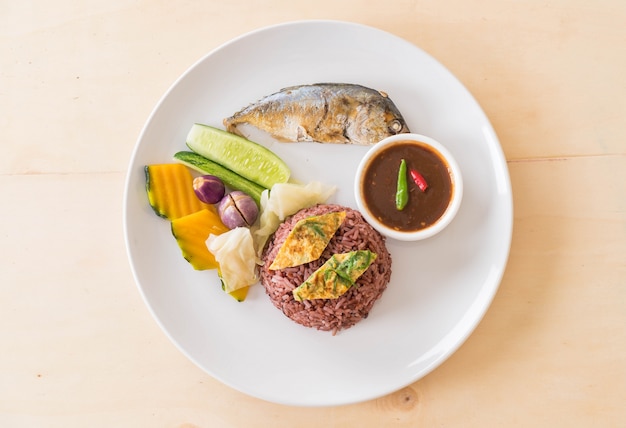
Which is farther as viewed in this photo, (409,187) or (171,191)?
(171,191)

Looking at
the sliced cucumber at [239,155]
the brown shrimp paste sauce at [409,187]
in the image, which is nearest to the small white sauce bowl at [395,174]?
the brown shrimp paste sauce at [409,187]

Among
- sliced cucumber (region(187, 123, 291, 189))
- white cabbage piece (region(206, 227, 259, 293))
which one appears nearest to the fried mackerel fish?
white cabbage piece (region(206, 227, 259, 293))

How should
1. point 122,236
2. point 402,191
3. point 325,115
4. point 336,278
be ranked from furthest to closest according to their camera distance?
1. point 122,236
2. point 325,115
3. point 402,191
4. point 336,278

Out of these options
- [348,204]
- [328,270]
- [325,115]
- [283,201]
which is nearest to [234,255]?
[283,201]

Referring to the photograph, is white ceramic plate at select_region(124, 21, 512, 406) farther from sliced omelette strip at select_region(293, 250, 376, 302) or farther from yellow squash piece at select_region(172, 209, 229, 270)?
sliced omelette strip at select_region(293, 250, 376, 302)

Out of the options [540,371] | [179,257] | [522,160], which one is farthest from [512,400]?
[179,257]

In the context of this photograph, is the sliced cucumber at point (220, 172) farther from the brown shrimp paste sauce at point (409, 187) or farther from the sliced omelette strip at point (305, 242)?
the brown shrimp paste sauce at point (409, 187)

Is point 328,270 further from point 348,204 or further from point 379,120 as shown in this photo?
point 379,120
